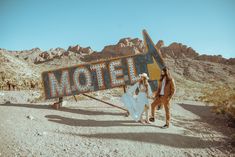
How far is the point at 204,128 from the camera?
832cm

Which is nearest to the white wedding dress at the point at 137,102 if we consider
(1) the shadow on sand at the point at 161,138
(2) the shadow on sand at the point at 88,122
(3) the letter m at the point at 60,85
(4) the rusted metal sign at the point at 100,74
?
(2) the shadow on sand at the point at 88,122

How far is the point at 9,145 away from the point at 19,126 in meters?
1.57

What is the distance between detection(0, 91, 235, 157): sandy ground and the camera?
5086mm

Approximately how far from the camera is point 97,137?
617 cm

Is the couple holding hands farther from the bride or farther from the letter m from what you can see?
the letter m

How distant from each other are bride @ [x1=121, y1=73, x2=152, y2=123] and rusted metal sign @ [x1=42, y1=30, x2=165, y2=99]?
1.42m

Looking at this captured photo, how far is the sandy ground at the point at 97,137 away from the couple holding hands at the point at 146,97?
50 cm

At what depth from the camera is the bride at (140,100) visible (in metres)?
7.62

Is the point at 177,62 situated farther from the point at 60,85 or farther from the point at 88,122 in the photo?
the point at 88,122

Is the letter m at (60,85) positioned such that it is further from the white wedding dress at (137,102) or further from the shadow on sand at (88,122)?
the white wedding dress at (137,102)

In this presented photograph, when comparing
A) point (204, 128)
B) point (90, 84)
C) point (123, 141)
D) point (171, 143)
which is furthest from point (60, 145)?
point (204, 128)

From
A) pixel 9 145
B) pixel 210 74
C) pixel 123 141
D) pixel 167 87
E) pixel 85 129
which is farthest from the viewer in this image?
pixel 210 74

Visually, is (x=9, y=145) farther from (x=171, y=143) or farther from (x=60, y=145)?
(x=171, y=143)

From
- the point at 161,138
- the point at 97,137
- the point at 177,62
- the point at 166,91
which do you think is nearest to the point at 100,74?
the point at 166,91
